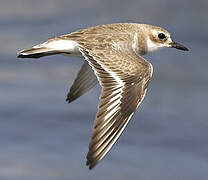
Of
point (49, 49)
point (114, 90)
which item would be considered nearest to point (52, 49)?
point (49, 49)

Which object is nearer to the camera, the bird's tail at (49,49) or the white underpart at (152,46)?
the bird's tail at (49,49)

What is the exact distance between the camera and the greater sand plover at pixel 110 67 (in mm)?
10414

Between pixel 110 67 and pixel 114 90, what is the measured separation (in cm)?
53

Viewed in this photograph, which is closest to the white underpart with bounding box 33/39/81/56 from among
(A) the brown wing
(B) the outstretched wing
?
(A) the brown wing

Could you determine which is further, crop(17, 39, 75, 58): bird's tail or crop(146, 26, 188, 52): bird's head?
crop(146, 26, 188, 52): bird's head

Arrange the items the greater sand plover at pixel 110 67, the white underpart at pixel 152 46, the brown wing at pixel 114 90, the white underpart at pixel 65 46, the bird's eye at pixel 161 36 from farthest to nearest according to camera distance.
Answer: the bird's eye at pixel 161 36, the white underpart at pixel 152 46, the white underpart at pixel 65 46, the greater sand plover at pixel 110 67, the brown wing at pixel 114 90

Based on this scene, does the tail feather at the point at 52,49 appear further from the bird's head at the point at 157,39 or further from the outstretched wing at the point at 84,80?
the bird's head at the point at 157,39

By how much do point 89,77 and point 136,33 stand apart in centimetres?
109

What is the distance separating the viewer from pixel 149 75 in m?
11.5

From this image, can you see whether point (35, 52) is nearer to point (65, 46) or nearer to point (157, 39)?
point (65, 46)

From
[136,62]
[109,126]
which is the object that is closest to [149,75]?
[136,62]

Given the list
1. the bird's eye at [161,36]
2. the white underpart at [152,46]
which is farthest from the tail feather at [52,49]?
the bird's eye at [161,36]

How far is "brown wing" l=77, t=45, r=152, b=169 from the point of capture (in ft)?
33.6

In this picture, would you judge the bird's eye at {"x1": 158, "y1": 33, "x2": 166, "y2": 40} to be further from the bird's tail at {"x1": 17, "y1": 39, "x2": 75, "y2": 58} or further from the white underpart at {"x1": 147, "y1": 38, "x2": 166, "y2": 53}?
the bird's tail at {"x1": 17, "y1": 39, "x2": 75, "y2": 58}
